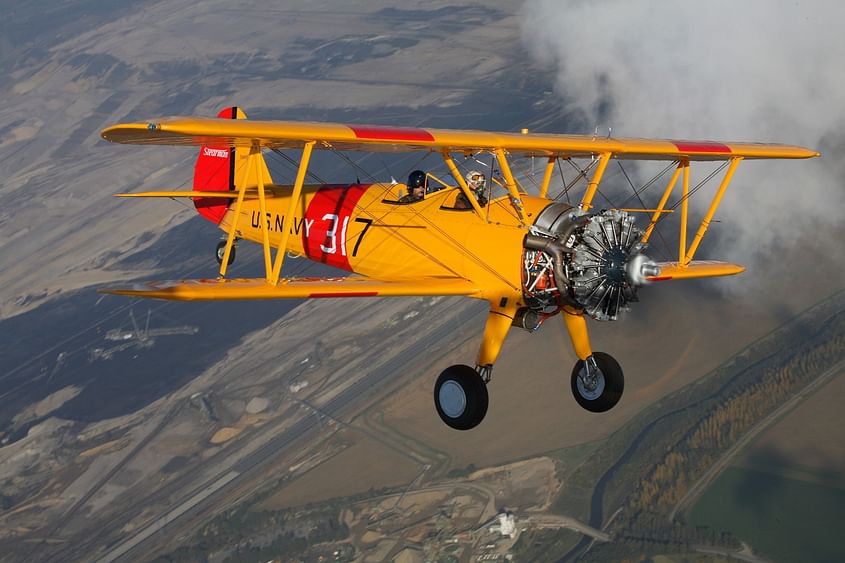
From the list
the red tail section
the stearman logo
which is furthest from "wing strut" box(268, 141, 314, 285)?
the stearman logo

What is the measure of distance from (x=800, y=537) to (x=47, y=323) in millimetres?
133119

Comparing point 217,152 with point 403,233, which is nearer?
point 403,233

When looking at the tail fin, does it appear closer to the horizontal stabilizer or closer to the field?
the horizontal stabilizer

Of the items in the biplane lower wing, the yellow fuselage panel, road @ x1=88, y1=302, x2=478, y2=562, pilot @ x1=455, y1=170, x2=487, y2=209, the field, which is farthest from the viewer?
road @ x1=88, y1=302, x2=478, y2=562

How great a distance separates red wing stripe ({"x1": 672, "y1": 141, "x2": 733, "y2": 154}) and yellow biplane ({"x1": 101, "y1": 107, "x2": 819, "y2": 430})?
0.03 m

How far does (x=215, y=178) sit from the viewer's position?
3103 centimetres

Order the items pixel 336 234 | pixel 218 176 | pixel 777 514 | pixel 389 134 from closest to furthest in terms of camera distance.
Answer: pixel 389 134 < pixel 336 234 < pixel 218 176 < pixel 777 514

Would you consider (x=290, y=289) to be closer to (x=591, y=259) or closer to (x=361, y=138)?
(x=361, y=138)

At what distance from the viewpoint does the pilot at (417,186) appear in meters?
22.1

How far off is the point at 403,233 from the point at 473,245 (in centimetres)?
246

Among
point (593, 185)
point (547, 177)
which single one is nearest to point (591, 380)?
point (593, 185)

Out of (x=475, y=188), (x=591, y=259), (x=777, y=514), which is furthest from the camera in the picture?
(x=777, y=514)

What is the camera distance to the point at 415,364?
15550 cm

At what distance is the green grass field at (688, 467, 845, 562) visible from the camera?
404 feet
